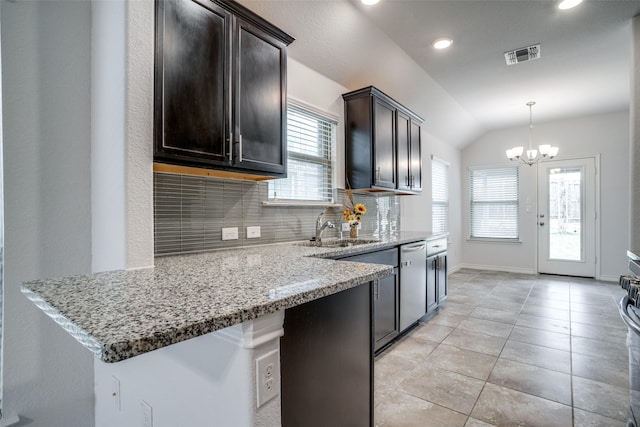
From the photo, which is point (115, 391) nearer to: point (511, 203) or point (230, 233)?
point (230, 233)

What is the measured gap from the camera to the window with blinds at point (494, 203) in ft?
20.2

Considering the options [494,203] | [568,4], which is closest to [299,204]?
[568,4]

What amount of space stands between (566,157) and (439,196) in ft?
7.71

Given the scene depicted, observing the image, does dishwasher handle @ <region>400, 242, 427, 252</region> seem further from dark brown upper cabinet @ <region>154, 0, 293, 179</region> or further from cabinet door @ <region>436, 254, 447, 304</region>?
dark brown upper cabinet @ <region>154, 0, 293, 179</region>

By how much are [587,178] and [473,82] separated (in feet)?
10.6

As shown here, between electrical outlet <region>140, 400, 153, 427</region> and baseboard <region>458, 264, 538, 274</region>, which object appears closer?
electrical outlet <region>140, 400, 153, 427</region>

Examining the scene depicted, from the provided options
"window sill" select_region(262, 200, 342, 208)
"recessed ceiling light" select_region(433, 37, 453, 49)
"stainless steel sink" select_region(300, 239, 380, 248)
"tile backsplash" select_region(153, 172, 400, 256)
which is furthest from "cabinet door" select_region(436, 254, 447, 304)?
"recessed ceiling light" select_region(433, 37, 453, 49)

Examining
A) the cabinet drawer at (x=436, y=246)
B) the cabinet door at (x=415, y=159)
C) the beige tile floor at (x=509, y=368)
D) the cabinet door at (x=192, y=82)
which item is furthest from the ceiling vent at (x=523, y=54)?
the cabinet door at (x=192, y=82)

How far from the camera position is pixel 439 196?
5.77 meters

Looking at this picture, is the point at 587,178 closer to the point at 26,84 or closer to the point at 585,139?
the point at 585,139

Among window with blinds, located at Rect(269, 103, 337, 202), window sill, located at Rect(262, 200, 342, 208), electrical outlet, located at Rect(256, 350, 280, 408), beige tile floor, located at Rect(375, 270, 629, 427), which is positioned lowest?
beige tile floor, located at Rect(375, 270, 629, 427)

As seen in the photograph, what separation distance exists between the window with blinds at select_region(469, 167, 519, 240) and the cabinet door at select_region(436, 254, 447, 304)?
10.3 ft

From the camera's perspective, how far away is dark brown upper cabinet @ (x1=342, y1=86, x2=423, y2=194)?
3150mm

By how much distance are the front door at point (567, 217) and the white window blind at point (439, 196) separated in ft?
5.58
